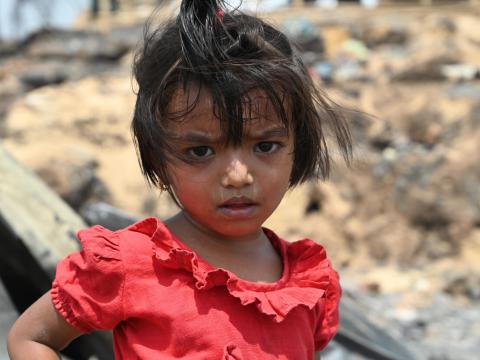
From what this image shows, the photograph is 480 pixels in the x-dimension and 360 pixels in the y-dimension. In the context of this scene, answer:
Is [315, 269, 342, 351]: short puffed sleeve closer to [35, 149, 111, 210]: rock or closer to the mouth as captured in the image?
the mouth

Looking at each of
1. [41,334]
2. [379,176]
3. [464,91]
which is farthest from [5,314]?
[464,91]

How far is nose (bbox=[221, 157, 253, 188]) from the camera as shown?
1.26m

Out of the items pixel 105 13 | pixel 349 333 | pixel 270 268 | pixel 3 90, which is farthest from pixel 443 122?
pixel 105 13

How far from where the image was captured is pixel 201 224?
1354 mm

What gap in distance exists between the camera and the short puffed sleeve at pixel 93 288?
121cm

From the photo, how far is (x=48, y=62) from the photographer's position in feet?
35.1

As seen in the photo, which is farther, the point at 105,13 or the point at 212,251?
the point at 105,13

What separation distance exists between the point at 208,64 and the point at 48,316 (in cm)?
46

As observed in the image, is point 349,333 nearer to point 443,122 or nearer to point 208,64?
point 208,64

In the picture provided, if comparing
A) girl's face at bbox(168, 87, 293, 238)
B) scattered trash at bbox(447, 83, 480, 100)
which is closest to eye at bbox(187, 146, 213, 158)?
girl's face at bbox(168, 87, 293, 238)

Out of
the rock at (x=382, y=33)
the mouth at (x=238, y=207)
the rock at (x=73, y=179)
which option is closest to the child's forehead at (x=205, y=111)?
the mouth at (x=238, y=207)

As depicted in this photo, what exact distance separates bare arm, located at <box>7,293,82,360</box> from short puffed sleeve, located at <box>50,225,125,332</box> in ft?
0.08

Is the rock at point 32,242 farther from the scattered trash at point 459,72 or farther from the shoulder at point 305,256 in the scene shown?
the scattered trash at point 459,72

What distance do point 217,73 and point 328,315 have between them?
1.62ft
